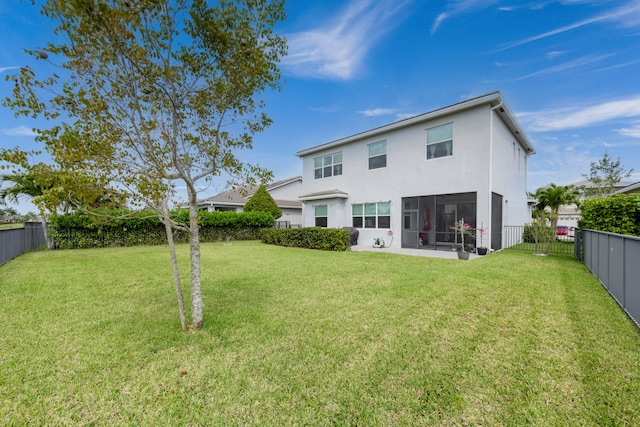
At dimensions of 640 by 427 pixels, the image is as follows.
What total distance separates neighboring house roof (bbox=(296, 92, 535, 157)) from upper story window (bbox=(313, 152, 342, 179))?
0.70 m

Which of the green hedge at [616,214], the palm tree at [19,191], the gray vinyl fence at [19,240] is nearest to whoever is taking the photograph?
the green hedge at [616,214]

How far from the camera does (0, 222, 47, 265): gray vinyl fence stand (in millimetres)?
9227

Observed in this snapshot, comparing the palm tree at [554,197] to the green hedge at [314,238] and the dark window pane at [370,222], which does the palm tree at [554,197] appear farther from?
the green hedge at [314,238]

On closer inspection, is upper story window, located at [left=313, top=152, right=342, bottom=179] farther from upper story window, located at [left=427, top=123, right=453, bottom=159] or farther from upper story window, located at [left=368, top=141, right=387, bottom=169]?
upper story window, located at [left=427, top=123, right=453, bottom=159]

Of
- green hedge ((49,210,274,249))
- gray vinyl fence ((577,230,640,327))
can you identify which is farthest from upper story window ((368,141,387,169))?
gray vinyl fence ((577,230,640,327))

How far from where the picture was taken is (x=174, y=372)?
8.82 ft

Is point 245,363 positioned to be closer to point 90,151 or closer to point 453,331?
point 453,331

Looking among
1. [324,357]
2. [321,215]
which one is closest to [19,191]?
[321,215]

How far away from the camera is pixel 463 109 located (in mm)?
11203

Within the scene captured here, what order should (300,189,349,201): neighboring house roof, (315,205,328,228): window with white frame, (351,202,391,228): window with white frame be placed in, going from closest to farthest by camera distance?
(351,202,391,228): window with white frame, (300,189,349,201): neighboring house roof, (315,205,328,228): window with white frame

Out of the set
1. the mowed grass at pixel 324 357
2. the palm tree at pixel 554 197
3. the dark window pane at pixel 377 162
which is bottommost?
the mowed grass at pixel 324 357

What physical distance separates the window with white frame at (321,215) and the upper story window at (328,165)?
2.14 m

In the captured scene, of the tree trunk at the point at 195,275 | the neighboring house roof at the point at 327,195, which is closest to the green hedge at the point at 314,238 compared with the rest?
the neighboring house roof at the point at 327,195

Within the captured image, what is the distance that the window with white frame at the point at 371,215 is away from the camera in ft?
46.3
